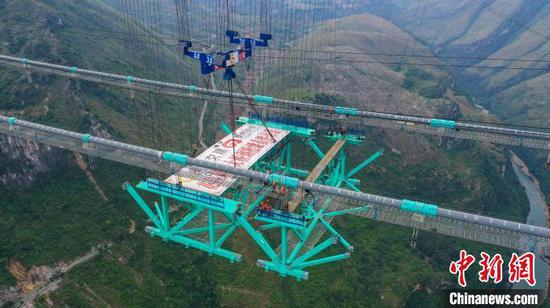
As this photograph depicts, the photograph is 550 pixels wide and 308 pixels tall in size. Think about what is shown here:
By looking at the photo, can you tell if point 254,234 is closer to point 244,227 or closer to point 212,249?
point 244,227

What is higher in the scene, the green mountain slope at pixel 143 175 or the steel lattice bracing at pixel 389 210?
the steel lattice bracing at pixel 389 210

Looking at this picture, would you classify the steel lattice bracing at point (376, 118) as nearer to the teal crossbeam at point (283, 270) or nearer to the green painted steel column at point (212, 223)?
the green painted steel column at point (212, 223)

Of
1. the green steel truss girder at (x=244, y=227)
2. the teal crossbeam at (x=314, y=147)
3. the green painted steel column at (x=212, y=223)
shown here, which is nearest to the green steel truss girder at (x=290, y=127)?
the teal crossbeam at (x=314, y=147)

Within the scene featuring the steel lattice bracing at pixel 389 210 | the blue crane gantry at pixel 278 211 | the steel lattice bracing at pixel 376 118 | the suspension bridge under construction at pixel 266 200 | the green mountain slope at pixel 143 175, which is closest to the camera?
the steel lattice bracing at pixel 389 210

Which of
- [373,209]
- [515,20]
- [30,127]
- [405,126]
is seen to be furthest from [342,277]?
[515,20]

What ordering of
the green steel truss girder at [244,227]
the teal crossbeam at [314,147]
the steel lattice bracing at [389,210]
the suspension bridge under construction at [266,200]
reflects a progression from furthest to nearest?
the teal crossbeam at [314,147] < the green steel truss girder at [244,227] < the suspension bridge under construction at [266,200] < the steel lattice bracing at [389,210]

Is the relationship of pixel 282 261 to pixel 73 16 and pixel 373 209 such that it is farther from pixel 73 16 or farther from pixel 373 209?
pixel 73 16

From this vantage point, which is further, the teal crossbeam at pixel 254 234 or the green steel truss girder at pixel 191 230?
the green steel truss girder at pixel 191 230

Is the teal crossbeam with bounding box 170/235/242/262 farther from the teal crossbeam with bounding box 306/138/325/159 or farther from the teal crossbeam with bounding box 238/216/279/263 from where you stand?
the teal crossbeam with bounding box 306/138/325/159
